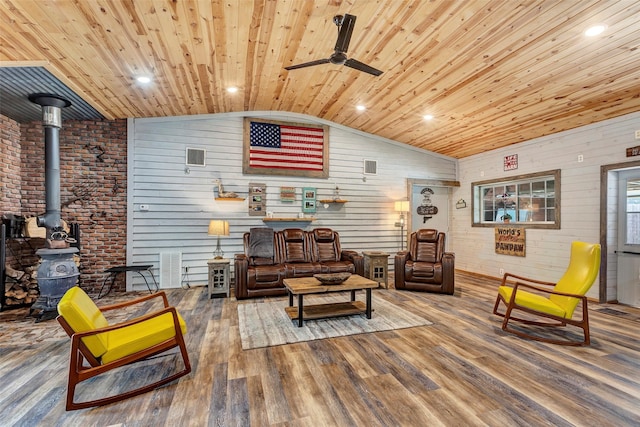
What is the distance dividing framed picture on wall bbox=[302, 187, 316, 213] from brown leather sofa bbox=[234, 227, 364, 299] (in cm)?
57

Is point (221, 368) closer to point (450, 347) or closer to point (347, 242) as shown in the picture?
point (450, 347)

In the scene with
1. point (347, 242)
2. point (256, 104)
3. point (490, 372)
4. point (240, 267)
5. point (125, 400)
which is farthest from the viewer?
point (347, 242)

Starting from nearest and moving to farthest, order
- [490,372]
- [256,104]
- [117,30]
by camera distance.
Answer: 1. [490,372]
2. [117,30]
3. [256,104]

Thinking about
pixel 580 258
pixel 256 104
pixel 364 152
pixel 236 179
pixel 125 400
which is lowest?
pixel 125 400

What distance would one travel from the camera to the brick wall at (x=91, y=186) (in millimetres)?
4633

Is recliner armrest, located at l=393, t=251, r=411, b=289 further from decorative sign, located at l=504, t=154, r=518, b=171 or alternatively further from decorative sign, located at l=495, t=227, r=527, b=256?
decorative sign, located at l=504, t=154, r=518, b=171

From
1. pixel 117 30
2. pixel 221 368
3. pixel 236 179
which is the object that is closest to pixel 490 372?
pixel 221 368

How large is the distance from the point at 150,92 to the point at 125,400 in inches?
150

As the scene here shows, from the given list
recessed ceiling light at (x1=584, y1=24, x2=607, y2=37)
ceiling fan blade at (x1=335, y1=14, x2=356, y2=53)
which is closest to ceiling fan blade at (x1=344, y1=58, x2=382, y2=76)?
ceiling fan blade at (x1=335, y1=14, x2=356, y2=53)

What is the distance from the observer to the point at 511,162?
577 cm

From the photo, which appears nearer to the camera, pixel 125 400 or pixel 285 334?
pixel 125 400

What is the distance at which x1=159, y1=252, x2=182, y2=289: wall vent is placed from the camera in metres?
5.25

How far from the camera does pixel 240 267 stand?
4531mm

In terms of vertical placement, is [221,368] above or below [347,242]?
below
